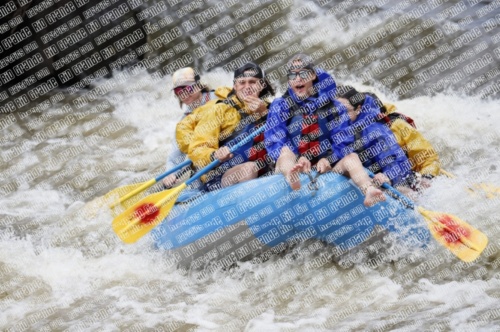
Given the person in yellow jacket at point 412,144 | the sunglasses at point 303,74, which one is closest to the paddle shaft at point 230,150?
the sunglasses at point 303,74

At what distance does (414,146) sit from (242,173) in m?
1.04

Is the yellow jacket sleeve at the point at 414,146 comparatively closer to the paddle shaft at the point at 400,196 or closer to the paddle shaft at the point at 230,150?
the paddle shaft at the point at 400,196

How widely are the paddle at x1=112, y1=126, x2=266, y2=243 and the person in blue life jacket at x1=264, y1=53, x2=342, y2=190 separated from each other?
214 mm

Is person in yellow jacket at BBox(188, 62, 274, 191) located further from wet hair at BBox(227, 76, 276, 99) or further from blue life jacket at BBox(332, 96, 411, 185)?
blue life jacket at BBox(332, 96, 411, 185)

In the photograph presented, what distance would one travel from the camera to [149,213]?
4117mm

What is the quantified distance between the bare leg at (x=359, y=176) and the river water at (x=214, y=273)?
464 mm

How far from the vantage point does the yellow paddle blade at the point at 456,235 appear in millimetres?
3436

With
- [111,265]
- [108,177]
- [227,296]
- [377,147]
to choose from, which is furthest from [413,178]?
[108,177]

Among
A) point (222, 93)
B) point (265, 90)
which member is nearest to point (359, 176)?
point (265, 90)

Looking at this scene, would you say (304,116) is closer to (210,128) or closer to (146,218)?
(210,128)

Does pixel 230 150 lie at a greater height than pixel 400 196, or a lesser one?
greater

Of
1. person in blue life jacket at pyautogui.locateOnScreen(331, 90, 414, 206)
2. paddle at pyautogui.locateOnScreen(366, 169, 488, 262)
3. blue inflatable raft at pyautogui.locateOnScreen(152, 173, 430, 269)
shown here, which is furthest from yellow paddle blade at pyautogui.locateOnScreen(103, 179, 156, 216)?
paddle at pyautogui.locateOnScreen(366, 169, 488, 262)

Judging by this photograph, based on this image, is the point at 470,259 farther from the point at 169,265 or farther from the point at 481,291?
the point at 169,265

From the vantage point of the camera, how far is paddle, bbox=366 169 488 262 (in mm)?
3438
